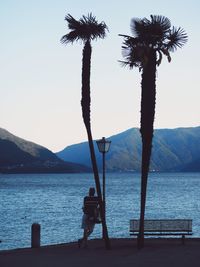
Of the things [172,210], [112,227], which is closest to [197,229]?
[112,227]

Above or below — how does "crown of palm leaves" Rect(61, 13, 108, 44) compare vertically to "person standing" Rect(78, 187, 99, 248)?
above

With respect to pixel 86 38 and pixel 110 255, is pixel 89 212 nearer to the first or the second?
pixel 110 255

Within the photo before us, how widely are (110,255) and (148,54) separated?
22.9ft

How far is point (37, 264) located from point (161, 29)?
362 inches

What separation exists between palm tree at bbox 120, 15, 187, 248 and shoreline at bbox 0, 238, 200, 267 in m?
1.31

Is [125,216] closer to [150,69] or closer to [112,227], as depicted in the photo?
[112,227]

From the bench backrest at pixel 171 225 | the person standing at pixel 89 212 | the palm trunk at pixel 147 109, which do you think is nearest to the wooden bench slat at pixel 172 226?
the bench backrest at pixel 171 225

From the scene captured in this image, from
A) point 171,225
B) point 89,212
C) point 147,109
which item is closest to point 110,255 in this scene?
point 89,212

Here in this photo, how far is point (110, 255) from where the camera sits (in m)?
19.7

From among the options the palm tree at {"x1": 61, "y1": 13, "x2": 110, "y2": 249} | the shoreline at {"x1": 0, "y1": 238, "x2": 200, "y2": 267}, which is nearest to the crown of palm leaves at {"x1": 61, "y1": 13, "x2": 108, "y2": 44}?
the palm tree at {"x1": 61, "y1": 13, "x2": 110, "y2": 249}

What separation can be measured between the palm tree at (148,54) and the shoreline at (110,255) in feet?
4.31

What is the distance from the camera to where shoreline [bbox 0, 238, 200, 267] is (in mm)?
17422

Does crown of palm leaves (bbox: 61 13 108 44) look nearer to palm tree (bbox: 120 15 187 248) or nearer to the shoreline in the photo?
palm tree (bbox: 120 15 187 248)

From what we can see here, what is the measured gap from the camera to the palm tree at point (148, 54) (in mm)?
21562
